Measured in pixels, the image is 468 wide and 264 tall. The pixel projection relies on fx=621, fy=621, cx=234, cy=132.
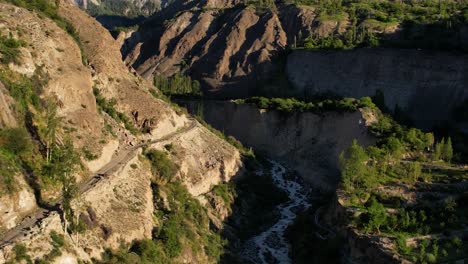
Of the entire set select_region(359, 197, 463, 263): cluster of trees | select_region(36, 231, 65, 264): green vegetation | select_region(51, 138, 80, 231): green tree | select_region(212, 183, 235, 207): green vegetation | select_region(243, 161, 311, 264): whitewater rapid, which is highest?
select_region(51, 138, 80, 231): green tree

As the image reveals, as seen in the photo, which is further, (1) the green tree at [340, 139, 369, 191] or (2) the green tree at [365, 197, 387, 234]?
(1) the green tree at [340, 139, 369, 191]

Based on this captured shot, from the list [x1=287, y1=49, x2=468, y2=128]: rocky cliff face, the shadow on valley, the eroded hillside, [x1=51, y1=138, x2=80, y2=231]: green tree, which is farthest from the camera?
the shadow on valley

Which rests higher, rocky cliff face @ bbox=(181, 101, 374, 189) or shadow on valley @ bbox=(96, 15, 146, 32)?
shadow on valley @ bbox=(96, 15, 146, 32)

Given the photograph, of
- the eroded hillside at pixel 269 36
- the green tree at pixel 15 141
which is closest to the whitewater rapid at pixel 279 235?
the green tree at pixel 15 141

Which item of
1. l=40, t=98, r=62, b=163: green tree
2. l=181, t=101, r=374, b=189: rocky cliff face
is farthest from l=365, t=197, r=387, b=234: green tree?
l=40, t=98, r=62, b=163: green tree

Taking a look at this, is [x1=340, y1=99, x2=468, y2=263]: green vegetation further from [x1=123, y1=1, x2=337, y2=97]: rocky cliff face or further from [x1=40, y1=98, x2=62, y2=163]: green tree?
[x1=123, y1=1, x2=337, y2=97]: rocky cliff face

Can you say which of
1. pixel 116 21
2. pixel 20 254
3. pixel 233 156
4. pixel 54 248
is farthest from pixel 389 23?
pixel 116 21

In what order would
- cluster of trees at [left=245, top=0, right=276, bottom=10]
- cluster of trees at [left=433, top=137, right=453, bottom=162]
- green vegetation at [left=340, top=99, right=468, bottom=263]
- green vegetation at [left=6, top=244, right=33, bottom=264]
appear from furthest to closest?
cluster of trees at [left=245, top=0, right=276, bottom=10]
cluster of trees at [left=433, top=137, right=453, bottom=162]
green vegetation at [left=340, top=99, right=468, bottom=263]
green vegetation at [left=6, top=244, right=33, bottom=264]
